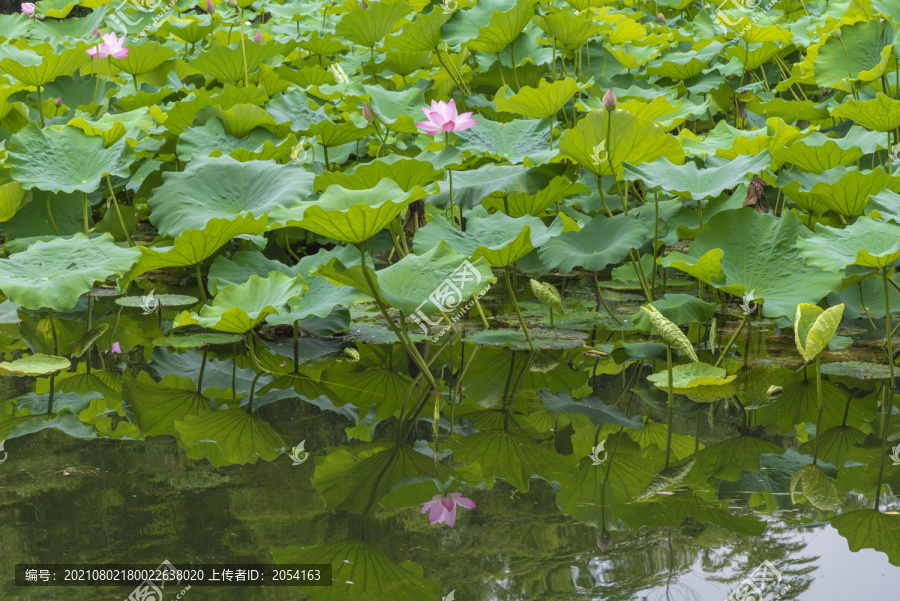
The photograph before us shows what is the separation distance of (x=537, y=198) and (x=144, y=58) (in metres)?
2.06

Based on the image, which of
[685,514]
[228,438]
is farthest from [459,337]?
[685,514]

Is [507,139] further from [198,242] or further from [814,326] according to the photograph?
[814,326]

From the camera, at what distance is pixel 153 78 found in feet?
12.0

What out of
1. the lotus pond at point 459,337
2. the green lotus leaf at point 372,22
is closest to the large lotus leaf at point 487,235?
the lotus pond at point 459,337

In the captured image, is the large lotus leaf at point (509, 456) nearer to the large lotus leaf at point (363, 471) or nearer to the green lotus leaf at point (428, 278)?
the large lotus leaf at point (363, 471)

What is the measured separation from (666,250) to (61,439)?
2.27 metres

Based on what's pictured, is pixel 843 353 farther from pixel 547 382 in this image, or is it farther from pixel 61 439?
pixel 61 439

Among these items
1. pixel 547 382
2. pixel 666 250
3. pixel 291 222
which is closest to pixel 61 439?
pixel 291 222

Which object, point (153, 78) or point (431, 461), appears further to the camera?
point (153, 78)

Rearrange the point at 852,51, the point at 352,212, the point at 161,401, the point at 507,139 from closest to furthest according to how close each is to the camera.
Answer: the point at 352,212 → the point at 161,401 → the point at 507,139 → the point at 852,51

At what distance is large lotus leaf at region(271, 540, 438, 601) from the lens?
3.28ft

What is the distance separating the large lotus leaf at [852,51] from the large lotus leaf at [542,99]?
1.07m

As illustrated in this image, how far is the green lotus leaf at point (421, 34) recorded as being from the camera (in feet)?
9.73

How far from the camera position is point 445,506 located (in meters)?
1.23
